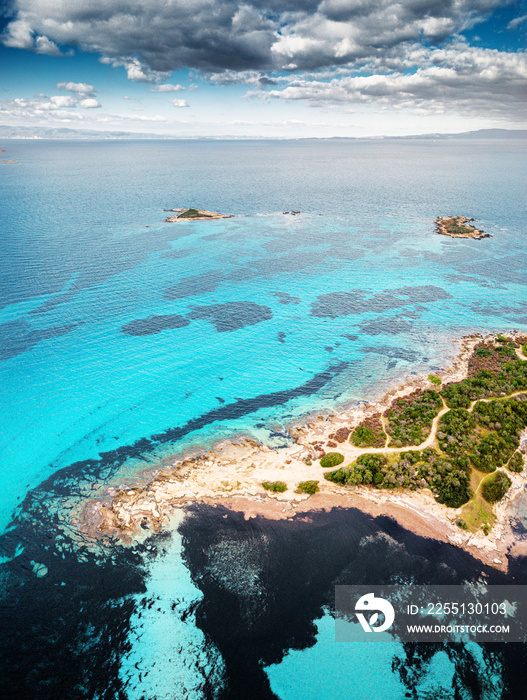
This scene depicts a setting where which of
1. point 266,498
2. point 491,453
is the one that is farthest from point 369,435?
point 266,498

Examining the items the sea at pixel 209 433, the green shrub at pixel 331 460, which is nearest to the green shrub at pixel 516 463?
the sea at pixel 209 433

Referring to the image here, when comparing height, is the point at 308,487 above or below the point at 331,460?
below

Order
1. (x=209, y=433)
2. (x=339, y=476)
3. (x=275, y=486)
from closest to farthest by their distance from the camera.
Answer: (x=275, y=486) → (x=339, y=476) → (x=209, y=433)

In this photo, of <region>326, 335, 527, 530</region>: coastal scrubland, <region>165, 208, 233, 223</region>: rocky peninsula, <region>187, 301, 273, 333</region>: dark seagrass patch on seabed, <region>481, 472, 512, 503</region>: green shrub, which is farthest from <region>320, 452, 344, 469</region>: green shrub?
<region>165, 208, 233, 223</region>: rocky peninsula

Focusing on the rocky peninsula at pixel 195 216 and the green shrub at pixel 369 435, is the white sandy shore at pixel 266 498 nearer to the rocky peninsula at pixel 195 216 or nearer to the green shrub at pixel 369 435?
the green shrub at pixel 369 435

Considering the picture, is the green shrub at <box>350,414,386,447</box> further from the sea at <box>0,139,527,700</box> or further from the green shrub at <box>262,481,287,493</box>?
the green shrub at <box>262,481,287,493</box>

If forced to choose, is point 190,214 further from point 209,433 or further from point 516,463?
point 516,463
